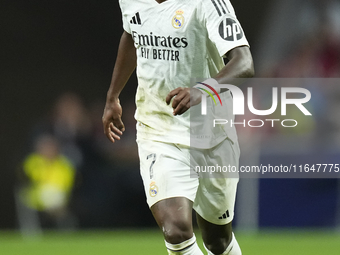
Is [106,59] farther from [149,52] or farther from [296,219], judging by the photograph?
[149,52]

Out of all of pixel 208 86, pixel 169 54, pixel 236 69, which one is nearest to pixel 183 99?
pixel 208 86

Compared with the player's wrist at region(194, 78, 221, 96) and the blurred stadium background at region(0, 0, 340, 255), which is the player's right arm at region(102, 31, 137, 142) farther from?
the blurred stadium background at region(0, 0, 340, 255)

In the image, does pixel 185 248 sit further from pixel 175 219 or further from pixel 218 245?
pixel 218 245

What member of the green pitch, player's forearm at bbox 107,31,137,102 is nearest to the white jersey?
player's forearm at bbox 107,31,137,102

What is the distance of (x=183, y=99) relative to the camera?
2430 mm

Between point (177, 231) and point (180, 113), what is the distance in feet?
2.10

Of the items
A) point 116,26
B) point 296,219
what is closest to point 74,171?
point 116,26

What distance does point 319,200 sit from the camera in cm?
612

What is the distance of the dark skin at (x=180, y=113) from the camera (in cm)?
247

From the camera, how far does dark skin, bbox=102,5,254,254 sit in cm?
247

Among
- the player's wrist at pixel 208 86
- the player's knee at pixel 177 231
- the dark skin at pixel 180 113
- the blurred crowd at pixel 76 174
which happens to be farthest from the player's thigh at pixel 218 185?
the blurred crowd at pixel 76 174

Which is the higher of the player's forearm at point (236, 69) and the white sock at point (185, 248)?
the player's forearm at point (236, 69)

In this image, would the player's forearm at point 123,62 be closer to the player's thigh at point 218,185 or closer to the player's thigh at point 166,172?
the player's thigh at point 166,172

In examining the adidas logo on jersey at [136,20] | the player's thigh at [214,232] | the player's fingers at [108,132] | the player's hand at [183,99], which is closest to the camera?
the player's hand at [183,99]
